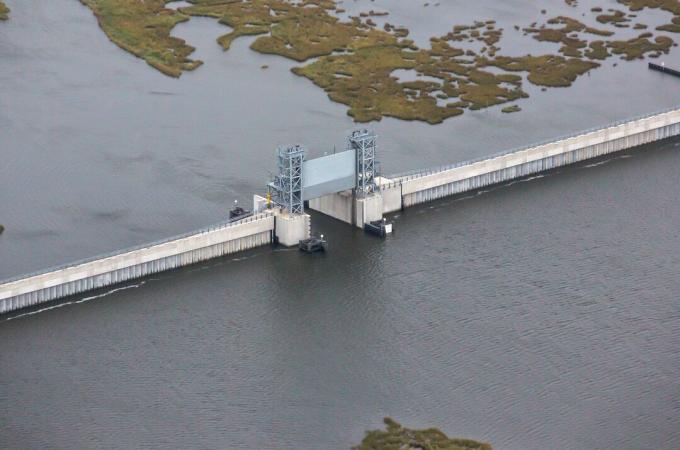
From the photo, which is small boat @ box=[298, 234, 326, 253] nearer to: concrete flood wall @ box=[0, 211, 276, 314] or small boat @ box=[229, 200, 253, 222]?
concrete flood wall @ box=[0, 211, 276, 314]

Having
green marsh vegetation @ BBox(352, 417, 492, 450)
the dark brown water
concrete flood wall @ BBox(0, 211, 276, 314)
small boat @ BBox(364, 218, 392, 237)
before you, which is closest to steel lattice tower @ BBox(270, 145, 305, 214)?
concrete flood wall @ BBox(0, 211, 276, 314)

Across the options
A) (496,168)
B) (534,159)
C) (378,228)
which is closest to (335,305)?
(378,228)

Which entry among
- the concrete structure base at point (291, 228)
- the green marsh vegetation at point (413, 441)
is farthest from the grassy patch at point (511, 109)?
the green marsh vegetation at point (413, 441)

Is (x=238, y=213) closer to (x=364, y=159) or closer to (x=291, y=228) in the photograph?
(x=291, y=228)

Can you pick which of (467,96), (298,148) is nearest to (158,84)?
(467,96)

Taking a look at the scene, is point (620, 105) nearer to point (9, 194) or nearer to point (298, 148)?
point (298, 148)

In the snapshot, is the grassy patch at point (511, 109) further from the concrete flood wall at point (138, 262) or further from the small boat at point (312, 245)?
the concrete flood wall at point (138, 262)
